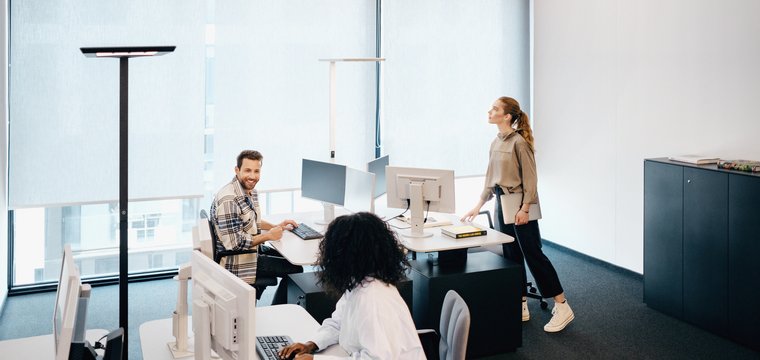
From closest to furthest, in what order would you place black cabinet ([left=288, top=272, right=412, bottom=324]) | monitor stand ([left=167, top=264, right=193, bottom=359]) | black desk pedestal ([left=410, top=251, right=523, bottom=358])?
monitor stand ([left=167, top=264, right=193, bottom=359]) → black cabinet ([left=288, top=272, right=412, bottom=324]) → black desk pedestal ([left=410, top=251, right=523, bottom=358])

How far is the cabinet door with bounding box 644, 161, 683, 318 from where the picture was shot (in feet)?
15.9

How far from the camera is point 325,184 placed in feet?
16.0

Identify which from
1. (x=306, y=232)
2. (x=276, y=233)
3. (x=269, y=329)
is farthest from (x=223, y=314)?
(x=306, y=232)

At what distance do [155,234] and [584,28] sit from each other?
12.8 ft

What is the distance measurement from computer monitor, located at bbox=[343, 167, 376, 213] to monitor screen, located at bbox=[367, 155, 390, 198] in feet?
1.22

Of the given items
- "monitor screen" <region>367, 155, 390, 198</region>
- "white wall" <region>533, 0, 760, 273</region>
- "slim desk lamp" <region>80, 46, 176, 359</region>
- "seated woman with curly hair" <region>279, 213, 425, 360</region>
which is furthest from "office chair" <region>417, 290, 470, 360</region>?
"white wall" <region>533, 0, 760, 273</region>

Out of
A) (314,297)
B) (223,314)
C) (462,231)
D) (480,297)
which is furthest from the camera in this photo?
(462,231)

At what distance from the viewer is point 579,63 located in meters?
6.21

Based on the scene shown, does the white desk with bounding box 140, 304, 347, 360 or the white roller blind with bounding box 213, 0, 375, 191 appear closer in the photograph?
the white desk with bounding box 140, 304, 347, 360

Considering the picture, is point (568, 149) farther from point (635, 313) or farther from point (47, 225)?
point (47, 225)

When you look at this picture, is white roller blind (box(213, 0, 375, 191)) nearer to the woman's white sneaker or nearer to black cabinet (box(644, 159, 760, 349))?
the woman's white sneaker

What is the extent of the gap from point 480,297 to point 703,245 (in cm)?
155

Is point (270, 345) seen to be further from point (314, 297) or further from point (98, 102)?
point (98, 102)

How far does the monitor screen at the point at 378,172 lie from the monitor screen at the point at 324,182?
0.32 meters
